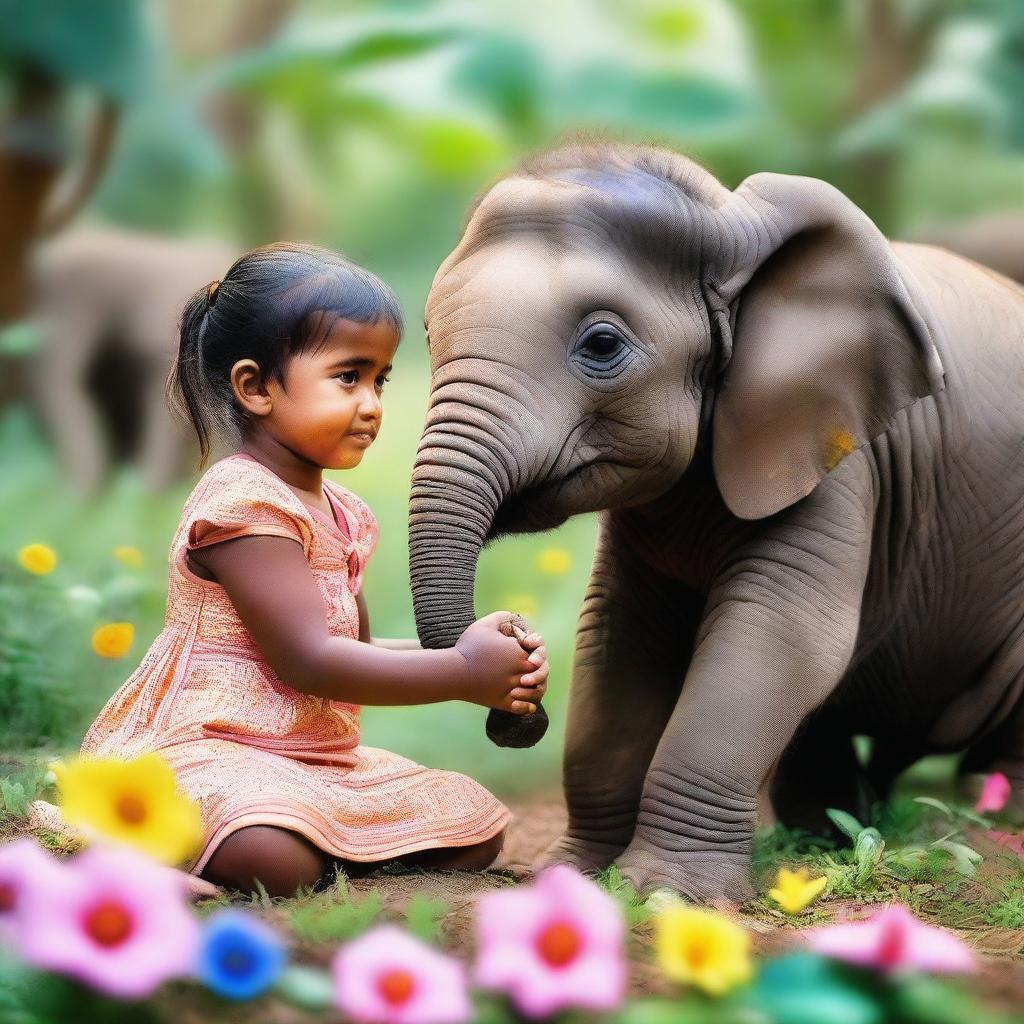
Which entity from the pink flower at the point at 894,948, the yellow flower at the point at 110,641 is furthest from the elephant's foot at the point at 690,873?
the pink flower at the point at 894,948

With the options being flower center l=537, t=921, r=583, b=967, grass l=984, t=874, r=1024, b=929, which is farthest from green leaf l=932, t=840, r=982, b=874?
flower center l=537, t=921, r=583, b=967

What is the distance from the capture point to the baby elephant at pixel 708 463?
3.81 m

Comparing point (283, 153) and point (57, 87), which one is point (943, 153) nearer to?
point (283, 153)

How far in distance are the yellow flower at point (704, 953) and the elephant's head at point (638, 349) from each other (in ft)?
4.53

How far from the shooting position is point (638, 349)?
3.90 meters

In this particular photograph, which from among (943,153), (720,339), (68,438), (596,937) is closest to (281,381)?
(720,339)

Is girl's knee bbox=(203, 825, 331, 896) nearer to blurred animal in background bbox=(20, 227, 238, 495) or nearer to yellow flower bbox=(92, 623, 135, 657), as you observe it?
yellow flower bbox=(92, 623, 135, 657)

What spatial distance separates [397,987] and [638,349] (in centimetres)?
204

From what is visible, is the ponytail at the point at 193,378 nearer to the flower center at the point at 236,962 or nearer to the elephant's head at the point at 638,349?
the elephant's head at the point at 638,349

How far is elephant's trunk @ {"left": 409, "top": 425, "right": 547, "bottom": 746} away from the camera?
11.6 feet

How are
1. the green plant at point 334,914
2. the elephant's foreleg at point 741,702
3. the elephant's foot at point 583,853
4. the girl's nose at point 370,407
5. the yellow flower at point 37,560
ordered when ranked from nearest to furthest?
1. the green plant at point 334,914
2. the girl's nose at point 370,407
3. the elephant's foreleg at point 741,702
4. the elephant's foot at point 583,853
5. the yellow flower at point 37,560

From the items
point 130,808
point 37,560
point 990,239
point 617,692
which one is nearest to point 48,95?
point 990,239

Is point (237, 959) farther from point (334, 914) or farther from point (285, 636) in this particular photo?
point (285, 636)

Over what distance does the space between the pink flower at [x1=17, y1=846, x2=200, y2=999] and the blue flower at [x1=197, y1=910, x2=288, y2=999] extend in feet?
0.14
